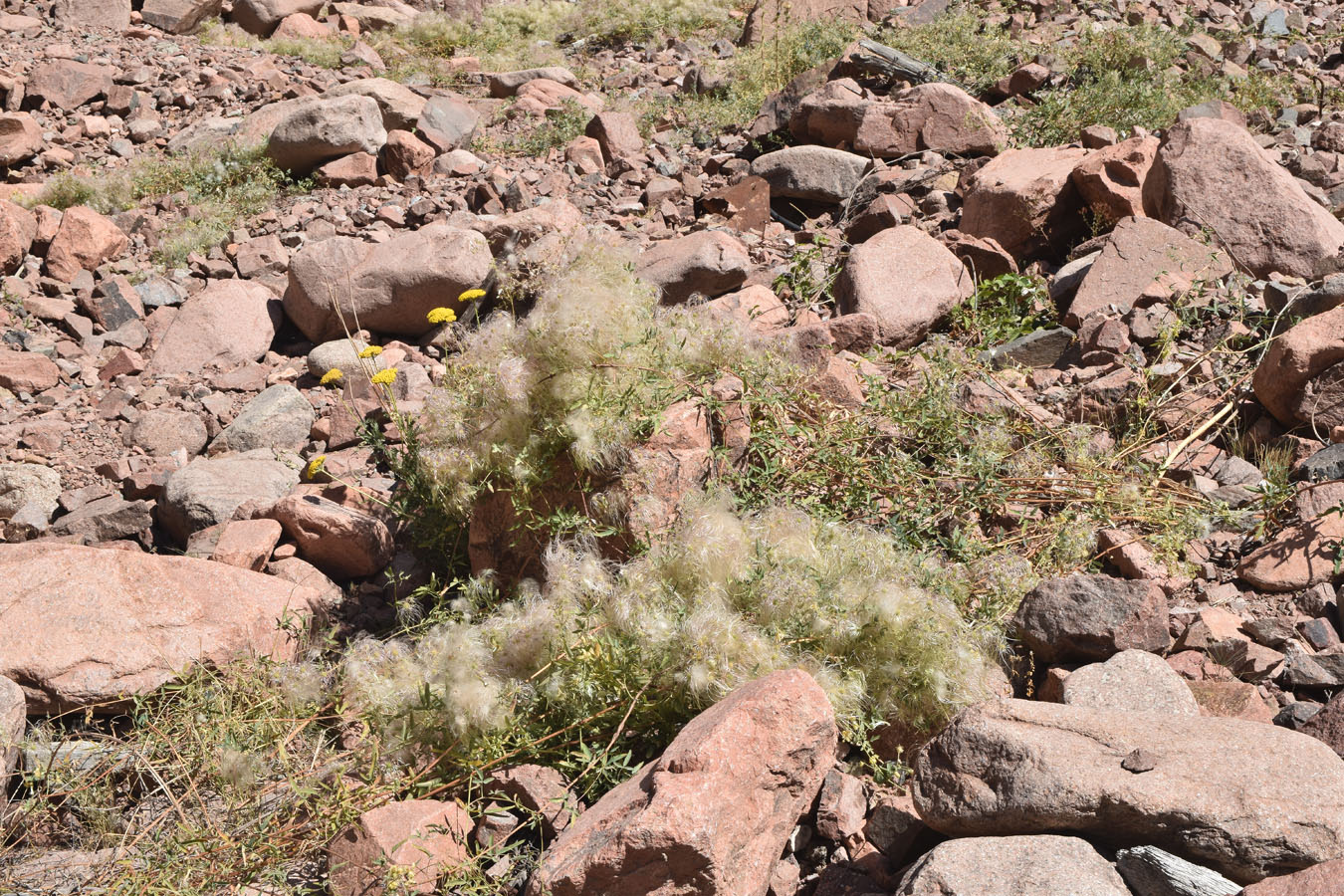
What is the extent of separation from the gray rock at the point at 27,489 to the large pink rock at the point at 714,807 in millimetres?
4012

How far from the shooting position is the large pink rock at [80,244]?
23.8 feet

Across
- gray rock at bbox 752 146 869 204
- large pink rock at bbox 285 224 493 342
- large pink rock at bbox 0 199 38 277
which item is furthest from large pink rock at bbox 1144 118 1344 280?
large pink rock at bbox 0 199 38 277

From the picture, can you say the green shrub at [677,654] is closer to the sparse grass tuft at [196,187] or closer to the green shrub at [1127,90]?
the green shrub at [1127,90]

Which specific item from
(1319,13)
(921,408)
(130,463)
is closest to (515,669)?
(921,408)

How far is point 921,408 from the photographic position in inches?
165

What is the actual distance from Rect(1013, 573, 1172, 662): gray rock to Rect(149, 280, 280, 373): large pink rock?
16.7 ft

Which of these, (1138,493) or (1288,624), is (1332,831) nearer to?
(1288,624)

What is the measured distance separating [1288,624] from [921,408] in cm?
144

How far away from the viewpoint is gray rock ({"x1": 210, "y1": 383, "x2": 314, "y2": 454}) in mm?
5766

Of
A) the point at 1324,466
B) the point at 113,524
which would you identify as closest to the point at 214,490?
the point at 113,524

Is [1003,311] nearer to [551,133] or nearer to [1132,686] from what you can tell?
[1132,686]

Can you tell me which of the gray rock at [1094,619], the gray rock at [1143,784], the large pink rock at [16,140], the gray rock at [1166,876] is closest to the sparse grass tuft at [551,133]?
the large pink rock at [16,140]

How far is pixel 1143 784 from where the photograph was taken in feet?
7.54

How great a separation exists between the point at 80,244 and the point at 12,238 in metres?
0.39
